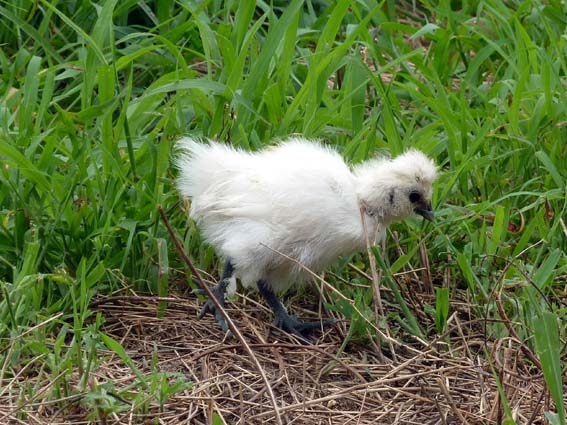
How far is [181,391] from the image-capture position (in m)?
3.96

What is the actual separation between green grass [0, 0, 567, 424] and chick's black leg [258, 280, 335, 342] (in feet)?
0.43

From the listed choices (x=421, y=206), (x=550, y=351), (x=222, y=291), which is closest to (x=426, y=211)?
(x=421, y=206)

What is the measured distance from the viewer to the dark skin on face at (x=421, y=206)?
445 centimetres

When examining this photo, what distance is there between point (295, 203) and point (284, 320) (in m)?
0.49

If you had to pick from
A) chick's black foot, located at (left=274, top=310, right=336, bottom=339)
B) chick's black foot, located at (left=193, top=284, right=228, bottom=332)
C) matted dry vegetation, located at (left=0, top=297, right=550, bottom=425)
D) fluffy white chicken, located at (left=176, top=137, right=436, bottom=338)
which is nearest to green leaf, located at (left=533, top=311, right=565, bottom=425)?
matted dry vegetation, located at (left=0, top=297, right=550, bottom=425)

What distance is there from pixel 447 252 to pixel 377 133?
80 cm

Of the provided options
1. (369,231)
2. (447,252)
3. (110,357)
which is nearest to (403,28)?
(447,252)

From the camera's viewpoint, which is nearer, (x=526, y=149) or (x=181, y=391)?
(x=181, y=391)

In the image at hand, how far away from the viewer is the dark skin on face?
175 inches

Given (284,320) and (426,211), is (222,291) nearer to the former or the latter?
(284,320)

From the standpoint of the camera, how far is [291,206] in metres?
4.31

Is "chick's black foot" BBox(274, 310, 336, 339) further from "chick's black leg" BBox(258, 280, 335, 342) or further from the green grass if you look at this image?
the green grass

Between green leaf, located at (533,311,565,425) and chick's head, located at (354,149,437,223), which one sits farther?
chick's head, located at (354,149,437,223)

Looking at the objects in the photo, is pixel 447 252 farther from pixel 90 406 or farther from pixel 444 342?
pixel 90 406
